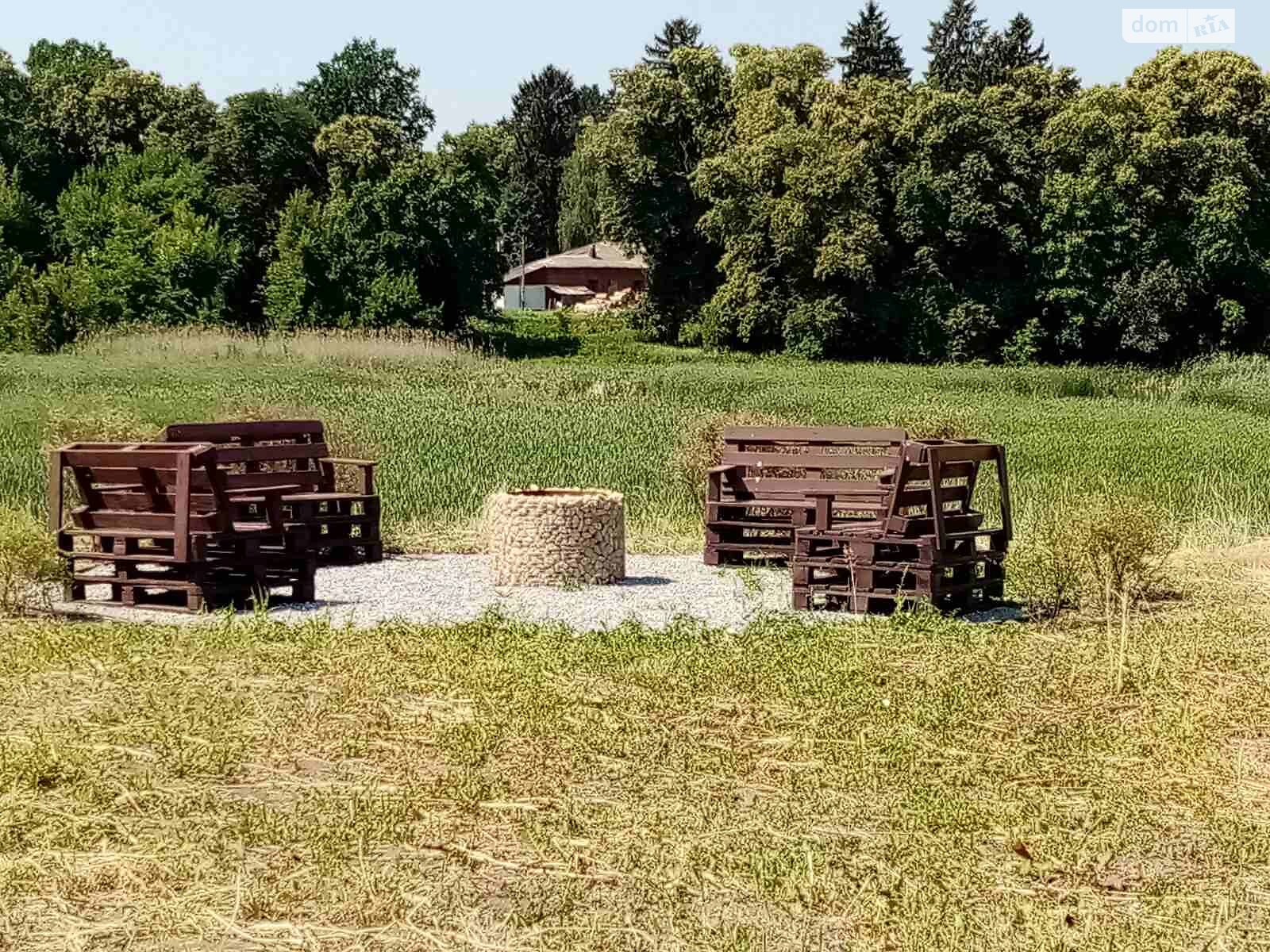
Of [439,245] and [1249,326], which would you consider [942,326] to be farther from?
[439,245]

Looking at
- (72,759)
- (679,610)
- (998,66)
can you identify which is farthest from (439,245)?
(72,759)

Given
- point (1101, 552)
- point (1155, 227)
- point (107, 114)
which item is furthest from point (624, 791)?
point (107, 114)

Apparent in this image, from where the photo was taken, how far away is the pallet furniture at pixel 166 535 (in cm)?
1039

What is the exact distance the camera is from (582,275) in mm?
93312

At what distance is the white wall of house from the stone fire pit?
270 feet

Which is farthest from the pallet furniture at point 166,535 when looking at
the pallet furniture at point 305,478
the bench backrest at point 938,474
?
the bench backrest at point 938,474

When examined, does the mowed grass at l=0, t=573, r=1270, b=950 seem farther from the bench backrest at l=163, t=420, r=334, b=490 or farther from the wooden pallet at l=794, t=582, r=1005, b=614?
the bench backrest at l=163, t=420, r=334, b=490

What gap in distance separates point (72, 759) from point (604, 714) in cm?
231

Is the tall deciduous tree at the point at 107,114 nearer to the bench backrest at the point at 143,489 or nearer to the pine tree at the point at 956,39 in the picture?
the pine tree at the point at 956,39

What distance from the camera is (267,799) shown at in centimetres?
605

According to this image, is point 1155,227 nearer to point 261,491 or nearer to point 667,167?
point 667,167

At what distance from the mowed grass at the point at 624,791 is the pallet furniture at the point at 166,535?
1073mm

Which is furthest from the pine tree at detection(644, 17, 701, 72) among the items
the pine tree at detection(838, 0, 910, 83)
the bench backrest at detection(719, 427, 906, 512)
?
the bench backrest at detection(719, 427, 906, 512)

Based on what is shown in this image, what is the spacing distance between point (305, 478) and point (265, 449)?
2.28 ft
